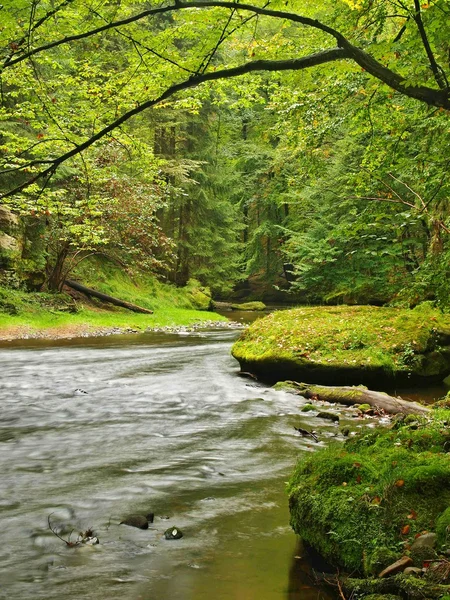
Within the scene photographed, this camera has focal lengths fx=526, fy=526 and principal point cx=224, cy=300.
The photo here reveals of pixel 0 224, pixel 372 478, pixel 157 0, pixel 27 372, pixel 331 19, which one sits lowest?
pixel 27 372

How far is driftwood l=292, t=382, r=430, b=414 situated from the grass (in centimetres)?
53

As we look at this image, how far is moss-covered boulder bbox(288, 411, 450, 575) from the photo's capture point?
3209 mm

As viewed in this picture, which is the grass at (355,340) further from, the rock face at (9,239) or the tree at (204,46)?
the rock face at (9,239)

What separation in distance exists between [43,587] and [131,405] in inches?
213

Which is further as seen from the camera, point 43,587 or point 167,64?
point 167,64

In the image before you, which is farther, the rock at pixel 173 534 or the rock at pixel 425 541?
the rock at pixel 173 534

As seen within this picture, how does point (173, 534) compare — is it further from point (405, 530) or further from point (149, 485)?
point (405, 530)

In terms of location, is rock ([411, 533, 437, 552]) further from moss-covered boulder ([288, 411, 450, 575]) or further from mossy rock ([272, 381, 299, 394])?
mossy rock ([272, 381, 299, 394])

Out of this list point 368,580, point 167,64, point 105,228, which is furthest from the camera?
point 105,228

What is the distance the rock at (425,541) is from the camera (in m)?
3.03

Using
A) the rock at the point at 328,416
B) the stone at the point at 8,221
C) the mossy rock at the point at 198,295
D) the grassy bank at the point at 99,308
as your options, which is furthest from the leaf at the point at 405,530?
the mossy rock at the point at 198,295

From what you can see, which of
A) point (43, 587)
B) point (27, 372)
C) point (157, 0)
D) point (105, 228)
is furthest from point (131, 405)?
point (105, 228)

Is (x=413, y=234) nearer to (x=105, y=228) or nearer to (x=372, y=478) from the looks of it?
(x=105, y=228)

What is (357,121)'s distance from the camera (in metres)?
7.44
